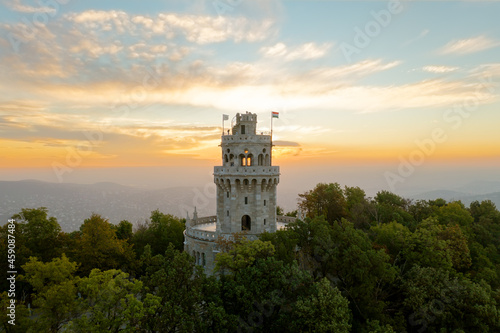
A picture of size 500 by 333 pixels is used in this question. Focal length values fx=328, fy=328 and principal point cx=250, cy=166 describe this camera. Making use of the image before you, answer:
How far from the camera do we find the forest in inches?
847

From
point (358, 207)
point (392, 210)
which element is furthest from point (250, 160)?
point (392, 210)

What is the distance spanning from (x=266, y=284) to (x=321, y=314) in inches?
168

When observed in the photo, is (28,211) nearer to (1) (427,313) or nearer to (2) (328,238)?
(2) (328,238)

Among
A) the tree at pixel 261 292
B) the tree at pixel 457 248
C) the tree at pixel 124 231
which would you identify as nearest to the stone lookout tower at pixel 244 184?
the tree at pixel 261 292

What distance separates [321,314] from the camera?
855 inches

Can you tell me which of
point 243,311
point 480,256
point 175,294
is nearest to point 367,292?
point 243,311

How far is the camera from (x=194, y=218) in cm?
4275

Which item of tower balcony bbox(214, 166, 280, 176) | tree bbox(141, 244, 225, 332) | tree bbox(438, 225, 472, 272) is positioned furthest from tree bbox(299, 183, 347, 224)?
tree bbox(141, 244, 225, 332)

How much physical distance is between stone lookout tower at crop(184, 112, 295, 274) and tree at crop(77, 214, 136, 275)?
7866 mm

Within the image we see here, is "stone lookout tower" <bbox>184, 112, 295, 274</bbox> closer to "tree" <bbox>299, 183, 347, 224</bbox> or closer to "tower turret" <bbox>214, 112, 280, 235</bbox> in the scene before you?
"tower turret" <bbox>214, 112, 280, 235</bbox>

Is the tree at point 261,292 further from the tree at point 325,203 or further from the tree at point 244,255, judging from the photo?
the tree at point 325,203

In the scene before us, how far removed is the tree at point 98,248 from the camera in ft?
114

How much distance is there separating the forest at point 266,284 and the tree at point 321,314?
0.07 m

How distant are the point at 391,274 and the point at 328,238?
19.9 feet
